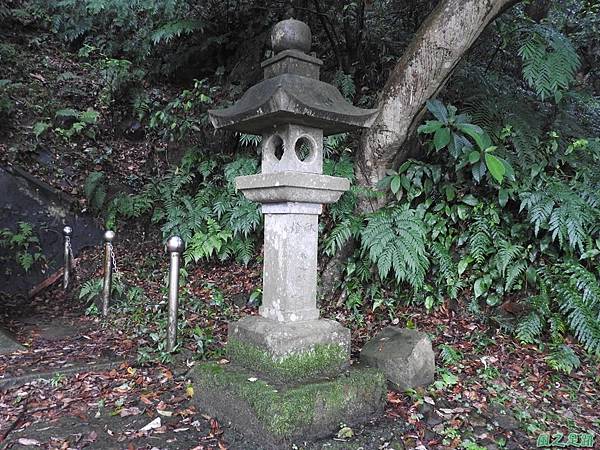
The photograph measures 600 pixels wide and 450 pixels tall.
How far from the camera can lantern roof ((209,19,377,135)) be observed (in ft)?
9.98

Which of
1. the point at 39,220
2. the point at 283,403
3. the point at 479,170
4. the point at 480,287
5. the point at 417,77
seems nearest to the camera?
the point at 283,403

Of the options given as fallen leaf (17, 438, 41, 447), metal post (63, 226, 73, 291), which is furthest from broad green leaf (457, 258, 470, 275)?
metal post (63, 226, 73, 291)

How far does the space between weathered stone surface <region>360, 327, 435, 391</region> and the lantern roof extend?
6.11 feet

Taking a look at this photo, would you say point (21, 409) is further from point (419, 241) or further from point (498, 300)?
point (498, 300)

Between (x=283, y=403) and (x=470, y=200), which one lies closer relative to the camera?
(x=283, y=403)

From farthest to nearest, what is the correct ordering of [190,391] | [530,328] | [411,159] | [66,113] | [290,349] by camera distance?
1. [66,113]
2. [411,159]
3. [530,328]
4. [190,391]
5. [290,349]

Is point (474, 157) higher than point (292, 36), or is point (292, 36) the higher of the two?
point (292, 36)

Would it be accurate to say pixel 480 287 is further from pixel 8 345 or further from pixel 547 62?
pixel 8 345

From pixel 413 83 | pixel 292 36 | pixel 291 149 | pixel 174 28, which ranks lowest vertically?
pixel 291 149

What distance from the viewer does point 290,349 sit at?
3.20 metres

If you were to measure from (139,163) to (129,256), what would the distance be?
2.58 m

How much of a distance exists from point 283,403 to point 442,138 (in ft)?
10.8

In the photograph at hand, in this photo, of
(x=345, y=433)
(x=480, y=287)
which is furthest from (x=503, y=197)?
(x=345, y=433)

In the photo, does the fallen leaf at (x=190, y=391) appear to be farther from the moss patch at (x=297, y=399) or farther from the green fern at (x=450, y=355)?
the green fern at (x=450, y=355)
